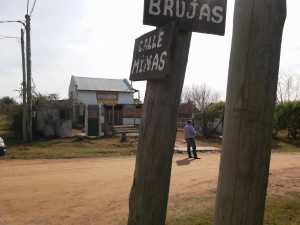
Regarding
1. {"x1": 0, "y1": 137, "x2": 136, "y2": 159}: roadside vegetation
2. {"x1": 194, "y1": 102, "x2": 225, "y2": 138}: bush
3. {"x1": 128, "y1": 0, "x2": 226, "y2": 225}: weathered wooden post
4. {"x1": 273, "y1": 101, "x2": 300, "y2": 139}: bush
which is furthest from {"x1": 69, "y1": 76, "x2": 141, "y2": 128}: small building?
{"x1": 128, "y1": 0, "x2": 226, "y2": 225}: weathered wooden post

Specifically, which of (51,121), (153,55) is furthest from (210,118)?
(153,55)

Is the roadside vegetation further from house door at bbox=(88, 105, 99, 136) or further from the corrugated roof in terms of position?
the corrugated roof

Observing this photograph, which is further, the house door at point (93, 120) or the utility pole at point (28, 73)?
the house door at point (93, 120)

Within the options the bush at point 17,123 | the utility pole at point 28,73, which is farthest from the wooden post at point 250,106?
the bush at point 17,123

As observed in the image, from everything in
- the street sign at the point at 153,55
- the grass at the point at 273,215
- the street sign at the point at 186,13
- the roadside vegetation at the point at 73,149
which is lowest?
the roadside vegetation at the point at 73,149

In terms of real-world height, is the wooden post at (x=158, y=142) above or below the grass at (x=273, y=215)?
above

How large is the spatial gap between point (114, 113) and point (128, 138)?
11.2 metres

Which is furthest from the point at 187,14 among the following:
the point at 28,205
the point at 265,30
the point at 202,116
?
the point at 202,116

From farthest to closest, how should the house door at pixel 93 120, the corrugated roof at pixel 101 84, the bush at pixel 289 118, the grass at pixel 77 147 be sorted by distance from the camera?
1. the corrugated roof at pixel 101 84
2. the bush at pixel 289 118
3. the house door at pixel 93 120
4. the grass at pixel 77 147

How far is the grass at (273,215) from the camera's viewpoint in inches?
241

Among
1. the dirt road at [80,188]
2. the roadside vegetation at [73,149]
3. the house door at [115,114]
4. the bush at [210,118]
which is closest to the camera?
the dirt road at [80,188]

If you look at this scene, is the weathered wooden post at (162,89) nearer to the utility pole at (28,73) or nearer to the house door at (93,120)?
the utility pole at (28,73)

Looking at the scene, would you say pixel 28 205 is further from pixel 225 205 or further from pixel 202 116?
pixel 202 116

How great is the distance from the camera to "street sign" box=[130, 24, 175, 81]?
3.10 meters
